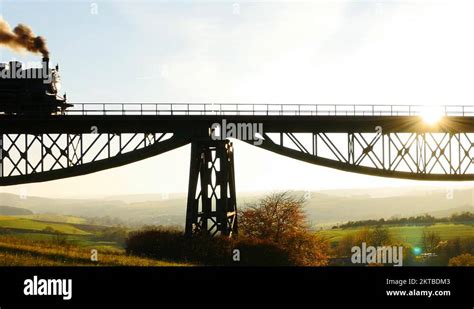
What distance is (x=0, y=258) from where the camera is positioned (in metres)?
22.6

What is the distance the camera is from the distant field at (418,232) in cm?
9825

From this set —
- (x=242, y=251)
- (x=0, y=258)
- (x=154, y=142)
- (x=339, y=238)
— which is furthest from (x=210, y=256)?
(x=339, y=238)

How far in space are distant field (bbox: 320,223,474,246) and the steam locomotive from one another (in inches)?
2725

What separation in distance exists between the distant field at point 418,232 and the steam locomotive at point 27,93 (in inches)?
2725

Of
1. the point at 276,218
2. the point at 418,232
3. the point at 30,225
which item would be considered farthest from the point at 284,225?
the point at 418,232

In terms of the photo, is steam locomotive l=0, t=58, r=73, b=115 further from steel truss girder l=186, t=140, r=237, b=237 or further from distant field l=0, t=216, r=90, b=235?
distant field l=0, t=216, r=90, b=235

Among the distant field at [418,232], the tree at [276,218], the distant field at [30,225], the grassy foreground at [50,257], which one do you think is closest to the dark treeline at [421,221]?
the distant field at [418,232]

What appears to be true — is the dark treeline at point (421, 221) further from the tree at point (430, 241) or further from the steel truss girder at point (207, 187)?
the steel truss girder at point (207, 187)

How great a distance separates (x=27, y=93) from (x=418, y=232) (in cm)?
9459

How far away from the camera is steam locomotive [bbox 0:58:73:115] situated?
32.0 metres

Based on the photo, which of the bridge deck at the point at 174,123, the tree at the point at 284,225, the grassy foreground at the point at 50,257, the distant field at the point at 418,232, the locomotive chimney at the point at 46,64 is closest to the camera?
the grassy foreground at the point at 50,257

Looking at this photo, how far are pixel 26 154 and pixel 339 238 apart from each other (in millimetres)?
77231

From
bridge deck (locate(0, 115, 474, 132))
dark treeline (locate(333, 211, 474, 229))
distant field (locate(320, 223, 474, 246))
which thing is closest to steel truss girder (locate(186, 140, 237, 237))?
bridge deck (locate(0, 115, 474, 132))

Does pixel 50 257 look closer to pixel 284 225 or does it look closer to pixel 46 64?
pixel 46 64
